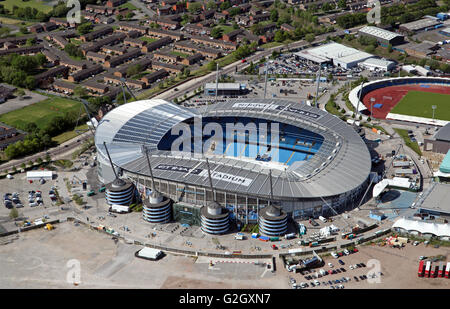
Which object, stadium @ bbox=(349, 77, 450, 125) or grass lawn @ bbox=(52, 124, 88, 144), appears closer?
grass lawn @ bbox=(52, 124, 88, 144)

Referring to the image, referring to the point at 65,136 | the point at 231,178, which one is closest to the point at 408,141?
the point at 231,178

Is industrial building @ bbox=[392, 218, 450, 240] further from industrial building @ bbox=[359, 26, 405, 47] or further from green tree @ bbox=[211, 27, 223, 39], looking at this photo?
green tree @ bbox=[211, 27, 223, 39]

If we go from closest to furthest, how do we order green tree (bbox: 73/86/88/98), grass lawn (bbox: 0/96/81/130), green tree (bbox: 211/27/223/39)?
1. grass lawn (bbox: 0/96/81/130)
2. green tree (bbox: 73/86/88/98)
3. green tree (bbox: 211/27/223/39)

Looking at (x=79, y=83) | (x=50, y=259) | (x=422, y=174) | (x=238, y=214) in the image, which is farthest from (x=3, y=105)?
(x=422, y=174)

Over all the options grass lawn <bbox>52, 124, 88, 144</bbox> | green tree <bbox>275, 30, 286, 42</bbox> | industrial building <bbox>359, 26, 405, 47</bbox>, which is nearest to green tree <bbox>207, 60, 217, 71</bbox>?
green tree <bbox>275, 30, 286, 42</bbox>

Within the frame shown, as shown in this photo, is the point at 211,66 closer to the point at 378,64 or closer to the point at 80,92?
the point at 80,92

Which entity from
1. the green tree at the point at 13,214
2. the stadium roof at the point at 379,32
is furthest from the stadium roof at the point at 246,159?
the stadium roof at the point at 379,32

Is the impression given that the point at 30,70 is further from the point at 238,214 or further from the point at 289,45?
the point at 238,214

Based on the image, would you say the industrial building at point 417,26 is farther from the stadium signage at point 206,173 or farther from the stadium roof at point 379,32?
the stadium signage at point 206,173

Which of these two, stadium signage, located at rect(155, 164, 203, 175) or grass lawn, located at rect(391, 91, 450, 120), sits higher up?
stadium signage, located at rect(155, 164, 203, 175)
